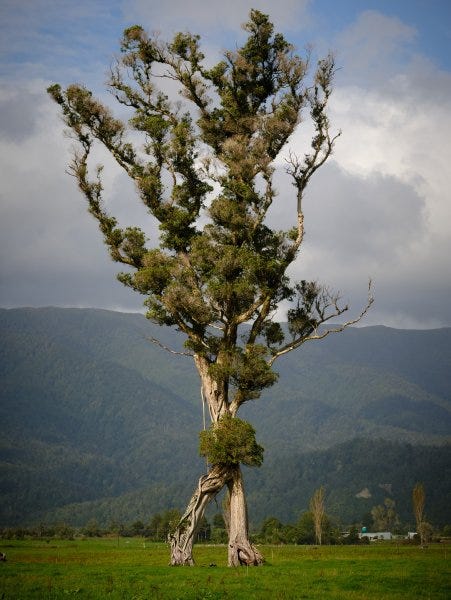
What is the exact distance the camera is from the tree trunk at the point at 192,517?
30281 millimetres

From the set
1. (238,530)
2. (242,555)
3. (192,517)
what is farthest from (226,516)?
(242,555)

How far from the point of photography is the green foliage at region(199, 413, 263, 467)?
2914cm

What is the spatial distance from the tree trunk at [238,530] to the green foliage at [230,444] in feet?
5.21

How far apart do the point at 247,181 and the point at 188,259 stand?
4510mm

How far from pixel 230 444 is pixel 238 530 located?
12.3 feet

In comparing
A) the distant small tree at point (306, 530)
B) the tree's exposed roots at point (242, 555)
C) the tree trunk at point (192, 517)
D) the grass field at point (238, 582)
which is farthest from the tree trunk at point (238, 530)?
the distant small tree at point (306, 530)

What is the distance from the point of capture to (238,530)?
98.1ft

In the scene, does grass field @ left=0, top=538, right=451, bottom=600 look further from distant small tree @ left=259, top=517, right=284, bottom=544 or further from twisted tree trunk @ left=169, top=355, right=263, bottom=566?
distant small tree @ left=259, top=517, right=284, bottom=544

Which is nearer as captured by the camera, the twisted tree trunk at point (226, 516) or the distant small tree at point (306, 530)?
the twisted tree trunk at point (226, 516)

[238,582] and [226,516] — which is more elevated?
[226,516]

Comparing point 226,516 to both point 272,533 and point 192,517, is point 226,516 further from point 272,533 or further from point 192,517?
point 272,533

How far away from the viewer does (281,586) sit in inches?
855

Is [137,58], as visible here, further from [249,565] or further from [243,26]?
[249,565]

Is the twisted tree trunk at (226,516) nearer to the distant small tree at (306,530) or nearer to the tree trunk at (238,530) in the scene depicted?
the tree trunk at (238,530)
